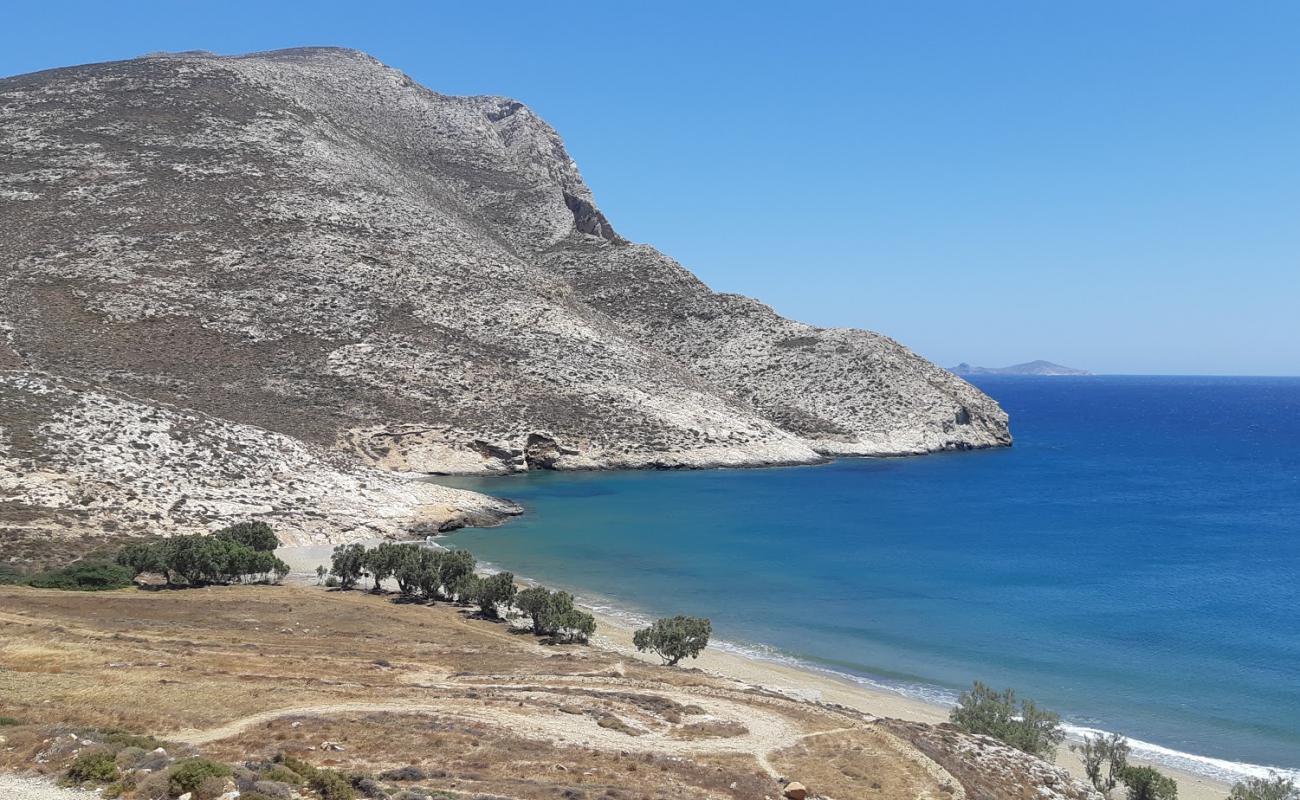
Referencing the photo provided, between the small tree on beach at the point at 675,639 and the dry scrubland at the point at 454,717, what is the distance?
1.56 m

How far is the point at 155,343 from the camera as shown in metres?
70.5

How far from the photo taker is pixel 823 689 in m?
28.5

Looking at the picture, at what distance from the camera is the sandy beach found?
2270 centimetres

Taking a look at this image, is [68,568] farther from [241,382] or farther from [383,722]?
[241,382]

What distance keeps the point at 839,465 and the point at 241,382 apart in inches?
2224

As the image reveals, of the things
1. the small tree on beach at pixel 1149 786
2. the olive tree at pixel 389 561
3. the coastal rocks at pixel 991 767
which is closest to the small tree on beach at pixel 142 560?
the olive tree at pixel 389 561

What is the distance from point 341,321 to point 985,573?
193ft

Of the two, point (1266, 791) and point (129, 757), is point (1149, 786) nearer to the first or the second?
point (1266, 791)

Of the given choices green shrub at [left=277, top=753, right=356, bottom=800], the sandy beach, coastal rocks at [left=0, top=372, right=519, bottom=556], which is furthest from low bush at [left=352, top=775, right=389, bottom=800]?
coastal rocks at [left=0, top=372, right=519, bottom=556]

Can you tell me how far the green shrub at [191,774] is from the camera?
1264cm

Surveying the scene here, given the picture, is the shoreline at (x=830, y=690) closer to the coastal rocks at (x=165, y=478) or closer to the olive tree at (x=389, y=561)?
the olive tree at (x=389, y=561)

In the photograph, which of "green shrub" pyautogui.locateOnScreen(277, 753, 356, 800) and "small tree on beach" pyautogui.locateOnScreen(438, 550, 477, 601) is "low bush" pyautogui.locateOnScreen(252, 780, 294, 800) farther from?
"small tree on beach" pyautogui.locateOnScreen(438, 550, 477, 601)

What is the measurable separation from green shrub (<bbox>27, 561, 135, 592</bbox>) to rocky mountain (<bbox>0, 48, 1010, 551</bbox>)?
8397 millimetres

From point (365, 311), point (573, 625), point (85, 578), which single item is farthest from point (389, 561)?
point (365, 311)
